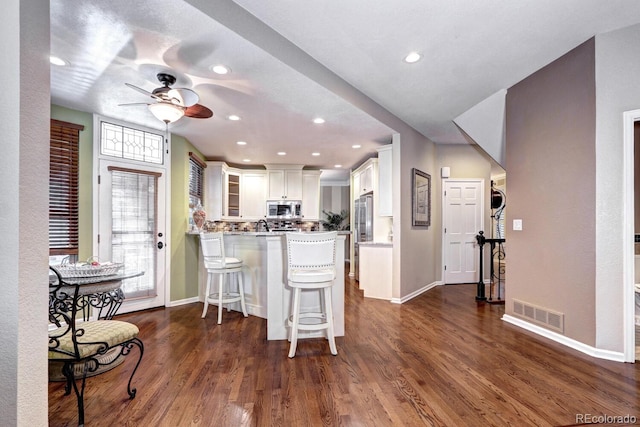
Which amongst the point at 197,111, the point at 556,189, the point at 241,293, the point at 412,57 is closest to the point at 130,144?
the point at 197,111

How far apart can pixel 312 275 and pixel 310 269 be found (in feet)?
0.27

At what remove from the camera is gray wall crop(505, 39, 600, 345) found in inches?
106

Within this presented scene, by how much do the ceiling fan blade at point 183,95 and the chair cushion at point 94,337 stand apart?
1.89 metres

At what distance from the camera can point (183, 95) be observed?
269 centimetres

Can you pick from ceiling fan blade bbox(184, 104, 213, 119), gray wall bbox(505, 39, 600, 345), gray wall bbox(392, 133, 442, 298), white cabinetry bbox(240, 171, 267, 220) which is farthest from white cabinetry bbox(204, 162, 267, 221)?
gray wall bbox(505, 39, 600, 345)

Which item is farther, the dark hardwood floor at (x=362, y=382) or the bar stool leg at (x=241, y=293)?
the bar stool leg at (x=241, y=293)

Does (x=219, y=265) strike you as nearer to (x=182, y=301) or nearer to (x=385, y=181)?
(x=182, y=301)

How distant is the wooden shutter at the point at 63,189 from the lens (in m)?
3.41

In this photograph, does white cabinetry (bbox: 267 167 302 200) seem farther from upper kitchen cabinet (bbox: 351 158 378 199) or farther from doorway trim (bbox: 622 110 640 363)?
doorway trim (bbox: 622 110 640 363)

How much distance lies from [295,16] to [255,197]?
15.6ft

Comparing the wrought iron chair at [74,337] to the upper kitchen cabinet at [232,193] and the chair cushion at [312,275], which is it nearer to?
the chair cushion at [312,275]

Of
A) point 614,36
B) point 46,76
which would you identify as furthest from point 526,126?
point 46,76

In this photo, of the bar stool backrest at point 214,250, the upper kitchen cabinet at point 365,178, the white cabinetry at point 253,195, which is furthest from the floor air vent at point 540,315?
the white cabinetry at point 253,195

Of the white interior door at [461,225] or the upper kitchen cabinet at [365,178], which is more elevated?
the upper kitchen cabinet at [365,178]
